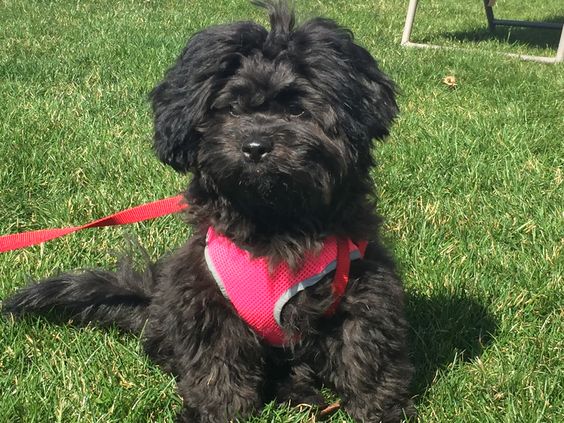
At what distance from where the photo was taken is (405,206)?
429 cm

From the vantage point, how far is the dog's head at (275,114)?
2.33 metres

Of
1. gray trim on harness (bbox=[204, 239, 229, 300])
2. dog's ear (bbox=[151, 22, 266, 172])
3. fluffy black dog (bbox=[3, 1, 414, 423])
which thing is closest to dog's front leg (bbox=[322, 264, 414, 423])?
fluffy black dog (bbox=[3, 1, 414, 423])

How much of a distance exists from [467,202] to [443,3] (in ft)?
30.1

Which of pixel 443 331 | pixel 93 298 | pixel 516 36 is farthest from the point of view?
pixel 516 36

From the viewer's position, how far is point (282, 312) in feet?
8.44

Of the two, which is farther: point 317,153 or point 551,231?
point 551,231

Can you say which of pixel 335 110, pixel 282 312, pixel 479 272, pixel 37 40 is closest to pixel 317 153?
pixel 335 110

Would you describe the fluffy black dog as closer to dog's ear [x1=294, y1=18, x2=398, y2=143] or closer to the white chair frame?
dog's ear [x1=294, y1=18, x2=398, y2=143]

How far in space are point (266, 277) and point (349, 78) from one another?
2.35ft

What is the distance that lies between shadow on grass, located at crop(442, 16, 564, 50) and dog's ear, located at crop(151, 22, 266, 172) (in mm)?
7339

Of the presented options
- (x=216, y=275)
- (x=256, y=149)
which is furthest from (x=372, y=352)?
(x=256, y=149)

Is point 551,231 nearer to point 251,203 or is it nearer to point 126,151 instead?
point 251,203

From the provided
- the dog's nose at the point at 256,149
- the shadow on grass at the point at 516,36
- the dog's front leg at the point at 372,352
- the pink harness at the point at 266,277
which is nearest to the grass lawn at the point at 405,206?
the dog's front leg at the point at 372,352

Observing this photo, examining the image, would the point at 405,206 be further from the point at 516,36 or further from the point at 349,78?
the point at 516,36
